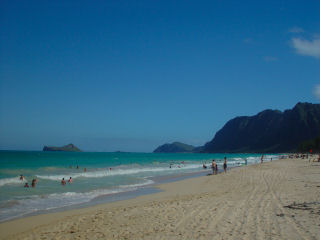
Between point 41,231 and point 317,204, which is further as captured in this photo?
point 317,204

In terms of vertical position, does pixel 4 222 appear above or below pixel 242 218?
below

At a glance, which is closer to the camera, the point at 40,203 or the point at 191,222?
the point at 191,222

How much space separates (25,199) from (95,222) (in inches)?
300

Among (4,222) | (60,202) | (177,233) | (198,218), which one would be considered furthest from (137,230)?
(60,202)

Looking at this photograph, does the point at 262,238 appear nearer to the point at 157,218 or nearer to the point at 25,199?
the point at 157,218

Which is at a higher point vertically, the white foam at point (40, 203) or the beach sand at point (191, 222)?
the beach sand at point (191, 222)

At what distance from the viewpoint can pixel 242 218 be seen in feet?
26.2

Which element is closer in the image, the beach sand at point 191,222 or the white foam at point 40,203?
the beach sand at point 191,222

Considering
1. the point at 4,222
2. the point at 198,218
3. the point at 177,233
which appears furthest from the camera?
the point at 4,222

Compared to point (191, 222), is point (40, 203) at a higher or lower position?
lower

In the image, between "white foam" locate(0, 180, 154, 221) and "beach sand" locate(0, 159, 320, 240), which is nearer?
"beach sand" locate(0, 159, 320, 240)

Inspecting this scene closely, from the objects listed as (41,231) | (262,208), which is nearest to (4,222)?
(41,231)

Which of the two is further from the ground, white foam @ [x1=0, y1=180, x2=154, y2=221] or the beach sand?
the beach sand

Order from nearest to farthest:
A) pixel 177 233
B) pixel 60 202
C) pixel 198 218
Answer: pixel 177 233
pixel 198 218
pixel 60 202
